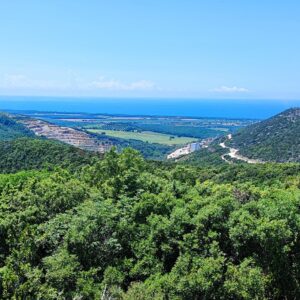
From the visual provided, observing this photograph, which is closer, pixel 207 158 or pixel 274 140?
pixel 274 140

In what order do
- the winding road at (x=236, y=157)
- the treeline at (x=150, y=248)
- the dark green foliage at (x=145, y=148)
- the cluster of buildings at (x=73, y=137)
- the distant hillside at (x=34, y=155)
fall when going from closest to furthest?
the treeline at (x=150, y=248)
the distant hillside at (x=34, y=155)
the winding road at (x=236, y=157)
the cluster of buildings at (x=73, y=137)
the dark green foliage at (x=145, y=148)

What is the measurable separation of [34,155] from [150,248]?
67957 millimetres

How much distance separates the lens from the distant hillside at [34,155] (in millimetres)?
79375

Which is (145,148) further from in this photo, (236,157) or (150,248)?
(150,248)

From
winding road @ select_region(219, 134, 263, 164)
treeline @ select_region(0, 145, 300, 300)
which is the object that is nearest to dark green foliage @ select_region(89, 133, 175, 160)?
winding road @ select_region(219, 134, 263, 164)

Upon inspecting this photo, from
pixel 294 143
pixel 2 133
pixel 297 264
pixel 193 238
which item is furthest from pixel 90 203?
pixel 2 133

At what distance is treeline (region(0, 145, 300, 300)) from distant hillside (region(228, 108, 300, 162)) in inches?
3587

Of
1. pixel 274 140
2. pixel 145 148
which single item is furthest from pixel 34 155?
pixel 145 148

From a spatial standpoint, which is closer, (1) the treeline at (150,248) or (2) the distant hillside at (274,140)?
(1) the treeline at (150,248)

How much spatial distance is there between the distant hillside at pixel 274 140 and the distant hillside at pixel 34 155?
56234 mm

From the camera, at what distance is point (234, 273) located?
63.4 ft

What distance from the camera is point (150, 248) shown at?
21625 millimetres

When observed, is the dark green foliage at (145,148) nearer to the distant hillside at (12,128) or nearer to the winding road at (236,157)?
the distant hillside at (12,128)

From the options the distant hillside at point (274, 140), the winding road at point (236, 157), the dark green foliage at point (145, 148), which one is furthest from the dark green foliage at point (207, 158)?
the dark green foliage at point (145, 148)
